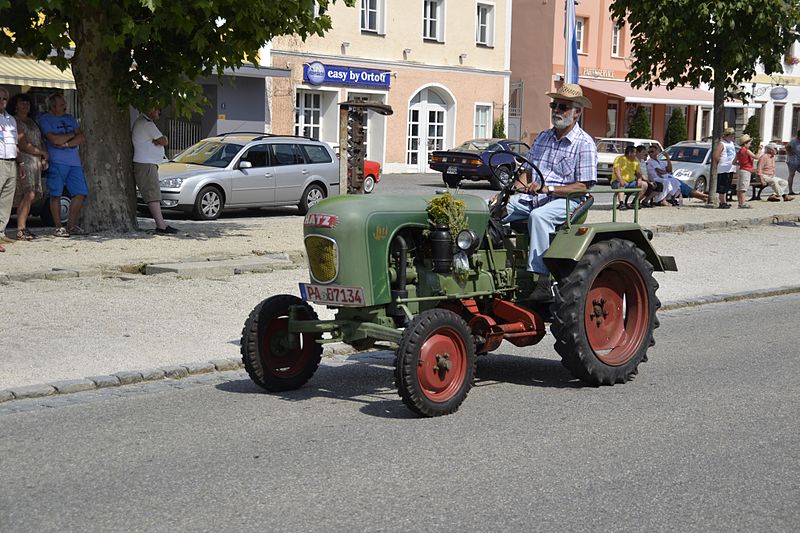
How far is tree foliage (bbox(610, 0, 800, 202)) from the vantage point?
882 inches

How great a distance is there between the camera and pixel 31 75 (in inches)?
981

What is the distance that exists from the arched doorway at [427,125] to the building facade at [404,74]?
36 millimetres

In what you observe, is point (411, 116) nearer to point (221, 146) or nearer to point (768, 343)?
point (221, 146)

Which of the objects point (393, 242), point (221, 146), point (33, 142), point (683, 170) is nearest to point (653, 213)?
point (683, 170)

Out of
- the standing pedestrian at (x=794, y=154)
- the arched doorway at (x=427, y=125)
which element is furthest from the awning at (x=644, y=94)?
the standing pedestrian at (x=794, y=154)

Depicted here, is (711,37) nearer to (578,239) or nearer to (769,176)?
(769,176)

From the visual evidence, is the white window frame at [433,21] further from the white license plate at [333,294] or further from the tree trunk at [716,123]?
the white license plate at [333,294]

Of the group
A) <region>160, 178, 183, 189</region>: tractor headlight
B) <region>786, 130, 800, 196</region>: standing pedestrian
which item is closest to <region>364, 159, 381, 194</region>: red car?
<region>160, 178, 183, 189</region>: tractor headlight

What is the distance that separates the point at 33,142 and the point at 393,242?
29.9 ft

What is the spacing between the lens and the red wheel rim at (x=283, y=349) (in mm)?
7785

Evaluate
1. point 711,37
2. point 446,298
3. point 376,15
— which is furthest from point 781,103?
point 446,298

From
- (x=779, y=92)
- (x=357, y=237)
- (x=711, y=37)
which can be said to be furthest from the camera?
(x=779, y=92)

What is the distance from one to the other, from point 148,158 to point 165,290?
4.96 m

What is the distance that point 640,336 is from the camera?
28.3 feet
